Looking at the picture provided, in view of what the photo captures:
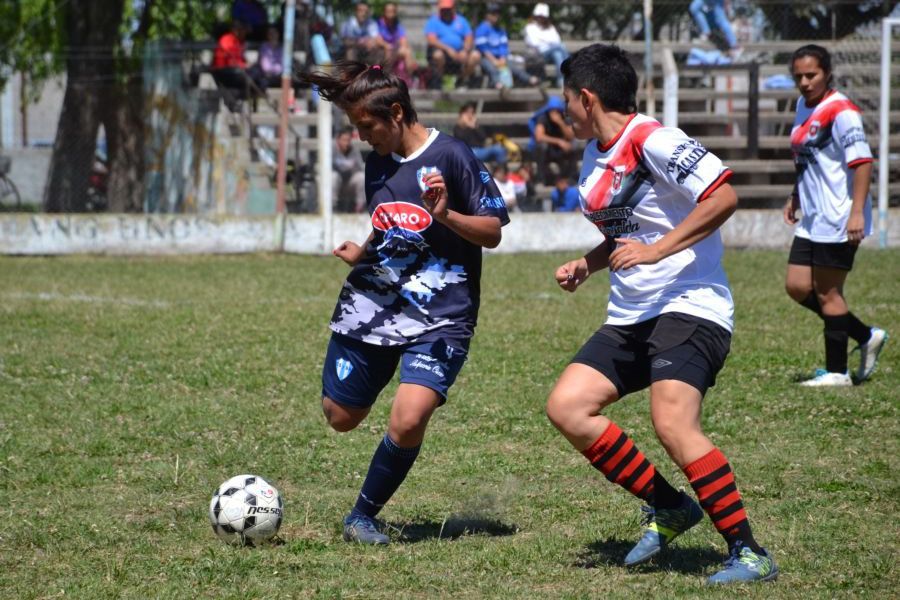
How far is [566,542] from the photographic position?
4754 mm

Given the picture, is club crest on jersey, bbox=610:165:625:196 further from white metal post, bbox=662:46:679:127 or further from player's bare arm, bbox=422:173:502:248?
white metal post, bbox=662:46:679:127

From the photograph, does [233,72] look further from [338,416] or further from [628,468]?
[628,468]

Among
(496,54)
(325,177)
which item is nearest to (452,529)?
(325,177)

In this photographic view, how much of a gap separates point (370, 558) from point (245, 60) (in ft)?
47.8

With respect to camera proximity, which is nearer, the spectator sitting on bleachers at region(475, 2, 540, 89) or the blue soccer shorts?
the blue soccer shorts

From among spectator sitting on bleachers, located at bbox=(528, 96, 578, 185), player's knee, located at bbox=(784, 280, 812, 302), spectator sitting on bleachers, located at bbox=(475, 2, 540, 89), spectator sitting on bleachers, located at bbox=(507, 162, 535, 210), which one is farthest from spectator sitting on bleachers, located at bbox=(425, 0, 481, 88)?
player's knee, located at bbox=(784, 280, 812, 302)

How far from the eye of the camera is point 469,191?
4695mm

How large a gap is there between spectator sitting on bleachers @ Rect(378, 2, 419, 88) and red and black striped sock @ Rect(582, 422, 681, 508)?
13648mm

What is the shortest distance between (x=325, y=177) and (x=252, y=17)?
11.4 feet

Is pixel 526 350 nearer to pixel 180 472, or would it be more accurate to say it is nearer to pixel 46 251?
pixel 180 472

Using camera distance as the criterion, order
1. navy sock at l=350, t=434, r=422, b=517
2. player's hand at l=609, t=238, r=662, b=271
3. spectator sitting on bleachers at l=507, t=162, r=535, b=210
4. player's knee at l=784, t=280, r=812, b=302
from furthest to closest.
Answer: spectator sitting on bleachers at l=507, t=162, r=535, b=210 → player's knee at l=784, t=280, r=812, b=302 → navy sock at l=350, t=434, r=422, b=517 → player's hand at l=609, t=238, r=662, b=271

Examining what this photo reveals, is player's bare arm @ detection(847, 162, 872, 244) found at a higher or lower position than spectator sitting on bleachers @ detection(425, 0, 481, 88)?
lower

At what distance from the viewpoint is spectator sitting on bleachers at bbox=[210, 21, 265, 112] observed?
1786cm

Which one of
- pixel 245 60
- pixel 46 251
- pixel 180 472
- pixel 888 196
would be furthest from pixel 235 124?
pixel 180 472
